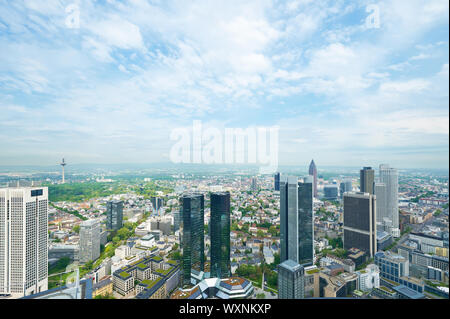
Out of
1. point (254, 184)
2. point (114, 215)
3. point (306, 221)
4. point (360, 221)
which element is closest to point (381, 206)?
point (360, 221)

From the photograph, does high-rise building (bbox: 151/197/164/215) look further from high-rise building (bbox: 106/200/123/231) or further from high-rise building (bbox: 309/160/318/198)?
high-rise building (bbox: 309/160/318/198)

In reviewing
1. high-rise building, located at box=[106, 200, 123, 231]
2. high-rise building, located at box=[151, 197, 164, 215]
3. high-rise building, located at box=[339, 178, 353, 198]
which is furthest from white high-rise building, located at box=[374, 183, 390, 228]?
high-rise building, located at box=[106, 200, 123, 231]

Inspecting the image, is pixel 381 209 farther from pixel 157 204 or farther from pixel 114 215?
pixel 114 215

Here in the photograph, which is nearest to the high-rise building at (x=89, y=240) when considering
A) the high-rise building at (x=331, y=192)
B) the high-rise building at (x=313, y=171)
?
the high-rise building at (x=313, y=171)

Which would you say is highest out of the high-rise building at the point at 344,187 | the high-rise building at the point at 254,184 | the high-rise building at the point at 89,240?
the high-rise building at the point at 254,184

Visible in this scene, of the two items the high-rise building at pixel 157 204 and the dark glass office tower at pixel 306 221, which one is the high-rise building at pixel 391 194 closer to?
the dark glass office tower at pixel 306 221
